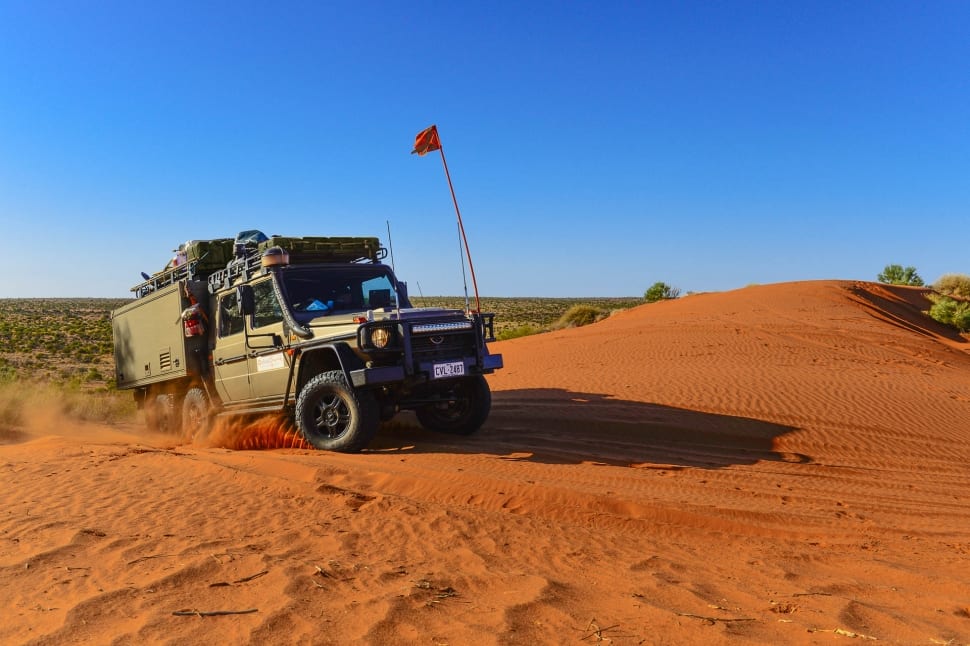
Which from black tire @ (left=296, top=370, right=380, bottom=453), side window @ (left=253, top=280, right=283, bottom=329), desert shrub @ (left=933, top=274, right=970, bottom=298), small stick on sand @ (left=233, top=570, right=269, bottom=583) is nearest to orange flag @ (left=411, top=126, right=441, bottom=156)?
side window @ (left=253, top=280, right=283, bottom=329)

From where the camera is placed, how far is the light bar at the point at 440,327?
8578 millimetres

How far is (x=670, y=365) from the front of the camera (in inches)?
611

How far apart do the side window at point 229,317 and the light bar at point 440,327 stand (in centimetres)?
296

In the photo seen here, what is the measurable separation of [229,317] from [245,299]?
1.47 m

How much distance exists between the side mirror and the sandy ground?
175cm

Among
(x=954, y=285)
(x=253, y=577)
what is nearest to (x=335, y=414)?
(x=253, y=577)

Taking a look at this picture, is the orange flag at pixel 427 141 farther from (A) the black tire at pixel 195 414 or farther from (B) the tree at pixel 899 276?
(B) the tree at pixel 899 276

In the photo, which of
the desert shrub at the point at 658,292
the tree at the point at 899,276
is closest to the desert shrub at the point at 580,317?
the desert shrub at the point at 658,292

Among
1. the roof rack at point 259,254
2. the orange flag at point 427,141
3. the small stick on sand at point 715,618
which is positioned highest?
the orange flag at point 427,141

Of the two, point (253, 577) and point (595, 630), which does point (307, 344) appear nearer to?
point (253, 577)

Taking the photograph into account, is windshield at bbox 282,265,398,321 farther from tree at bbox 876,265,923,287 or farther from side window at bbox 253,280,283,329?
tree at bbox 876,265,923,287

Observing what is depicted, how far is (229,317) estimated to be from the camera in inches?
412

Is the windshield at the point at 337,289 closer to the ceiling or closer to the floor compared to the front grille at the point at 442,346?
closer to the ceiling

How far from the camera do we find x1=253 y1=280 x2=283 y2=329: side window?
9.36 meters
